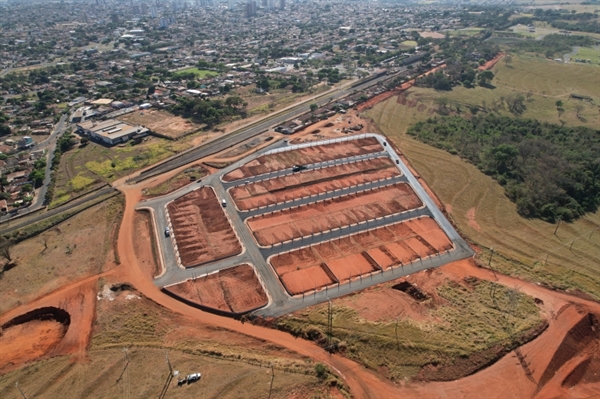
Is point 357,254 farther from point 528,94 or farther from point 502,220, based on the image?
point 528,94

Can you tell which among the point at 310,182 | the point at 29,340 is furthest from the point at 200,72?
the point at 29,340

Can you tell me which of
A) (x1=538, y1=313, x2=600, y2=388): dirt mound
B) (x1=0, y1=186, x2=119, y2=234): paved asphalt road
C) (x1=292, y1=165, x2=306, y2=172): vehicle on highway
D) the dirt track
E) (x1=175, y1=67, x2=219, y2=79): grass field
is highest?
(x1=175, y1=67, x2=219, y2=79): grass field

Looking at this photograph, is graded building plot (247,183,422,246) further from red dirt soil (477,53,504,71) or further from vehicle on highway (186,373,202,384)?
red dirt soil (477,53,504,71)

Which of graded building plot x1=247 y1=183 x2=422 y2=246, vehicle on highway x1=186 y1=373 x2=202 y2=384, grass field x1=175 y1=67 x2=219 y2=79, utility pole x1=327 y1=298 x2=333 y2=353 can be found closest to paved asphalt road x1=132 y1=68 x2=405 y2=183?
graded building plot x1=247 y1=183 x2=422 y2=246

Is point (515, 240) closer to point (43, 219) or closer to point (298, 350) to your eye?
point (298, 350)

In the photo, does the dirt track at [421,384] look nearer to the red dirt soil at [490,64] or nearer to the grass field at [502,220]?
the grass field at [502,220]

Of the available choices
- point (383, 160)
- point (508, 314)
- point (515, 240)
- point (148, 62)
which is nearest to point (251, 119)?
point (383, 160)
